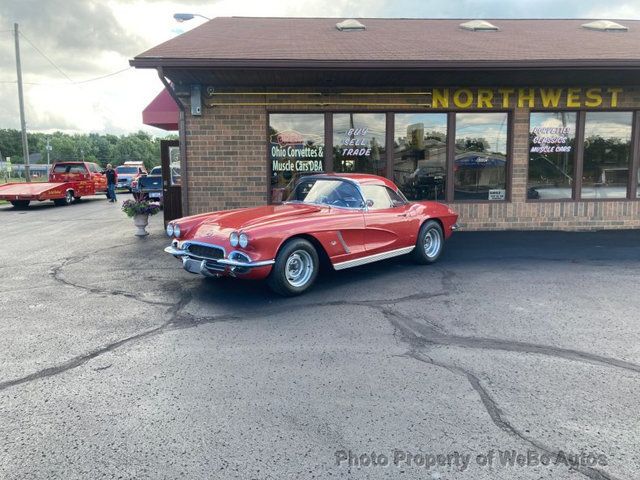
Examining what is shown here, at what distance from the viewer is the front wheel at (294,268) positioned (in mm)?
5352

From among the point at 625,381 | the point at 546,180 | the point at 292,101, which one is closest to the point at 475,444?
the point at 625,381

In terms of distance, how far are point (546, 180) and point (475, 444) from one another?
9.18m

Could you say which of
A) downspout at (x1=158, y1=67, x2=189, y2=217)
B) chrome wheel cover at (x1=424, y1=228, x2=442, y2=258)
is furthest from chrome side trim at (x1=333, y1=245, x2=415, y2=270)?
downspout at (x1=158, y1=67, x2=189, y2=217)

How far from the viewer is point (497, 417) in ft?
9.55

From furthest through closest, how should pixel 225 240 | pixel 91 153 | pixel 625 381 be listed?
pixel 91 153 → pixel 225 240 → pixel 625 381

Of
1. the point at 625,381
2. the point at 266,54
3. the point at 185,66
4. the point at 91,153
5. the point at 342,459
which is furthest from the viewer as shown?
the point at 91,153

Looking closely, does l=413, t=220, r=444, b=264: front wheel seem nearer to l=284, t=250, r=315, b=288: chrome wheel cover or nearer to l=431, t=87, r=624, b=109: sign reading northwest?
l=284, t=250, r=315, b=288: chrome wheel cover

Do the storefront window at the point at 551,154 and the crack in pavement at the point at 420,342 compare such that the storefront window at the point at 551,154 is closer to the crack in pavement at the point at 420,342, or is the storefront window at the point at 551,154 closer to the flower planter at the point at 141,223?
the crack in pavement at the point at 420,342

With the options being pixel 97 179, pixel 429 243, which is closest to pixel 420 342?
pixel 429 243

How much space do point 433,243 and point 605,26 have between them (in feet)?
30.8

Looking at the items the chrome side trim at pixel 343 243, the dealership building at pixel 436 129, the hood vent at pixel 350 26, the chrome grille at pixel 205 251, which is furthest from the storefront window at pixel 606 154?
the chrome grille at pixel 205 251

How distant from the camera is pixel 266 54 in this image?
341 inches

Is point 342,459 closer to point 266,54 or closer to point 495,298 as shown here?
point 495,298

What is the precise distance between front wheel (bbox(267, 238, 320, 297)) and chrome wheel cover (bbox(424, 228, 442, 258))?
95.5 inches
